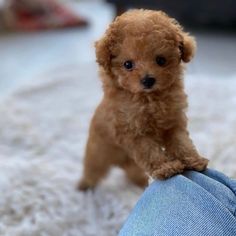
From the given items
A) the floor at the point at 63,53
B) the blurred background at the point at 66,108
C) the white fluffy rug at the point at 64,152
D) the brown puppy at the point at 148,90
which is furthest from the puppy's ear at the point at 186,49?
the floor at the point at 63,53

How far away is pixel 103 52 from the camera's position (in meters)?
0.80

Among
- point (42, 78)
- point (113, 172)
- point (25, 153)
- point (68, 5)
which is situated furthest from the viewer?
point (68, 5)

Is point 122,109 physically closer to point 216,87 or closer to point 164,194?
point 164,194

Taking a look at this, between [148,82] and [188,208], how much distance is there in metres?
0.19

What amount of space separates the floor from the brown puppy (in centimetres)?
111

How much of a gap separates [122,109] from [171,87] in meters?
0.09

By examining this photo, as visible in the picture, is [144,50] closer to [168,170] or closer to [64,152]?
[168,170]

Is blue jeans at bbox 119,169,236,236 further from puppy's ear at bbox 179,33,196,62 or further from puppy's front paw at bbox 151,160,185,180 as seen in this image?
puppy's ear at bbox 179,33,196,62

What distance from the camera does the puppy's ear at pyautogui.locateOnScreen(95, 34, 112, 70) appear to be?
80cm

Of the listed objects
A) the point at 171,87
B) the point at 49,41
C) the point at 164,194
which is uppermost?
the point at 171,87

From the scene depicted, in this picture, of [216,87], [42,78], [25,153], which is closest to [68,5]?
[42,78]

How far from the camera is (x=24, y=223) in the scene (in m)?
1.11

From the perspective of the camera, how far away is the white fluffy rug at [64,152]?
113 centimetres

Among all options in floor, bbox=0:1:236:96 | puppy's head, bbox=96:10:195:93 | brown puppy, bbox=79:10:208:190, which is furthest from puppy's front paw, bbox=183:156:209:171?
floor, bbox=0:1:236:96
